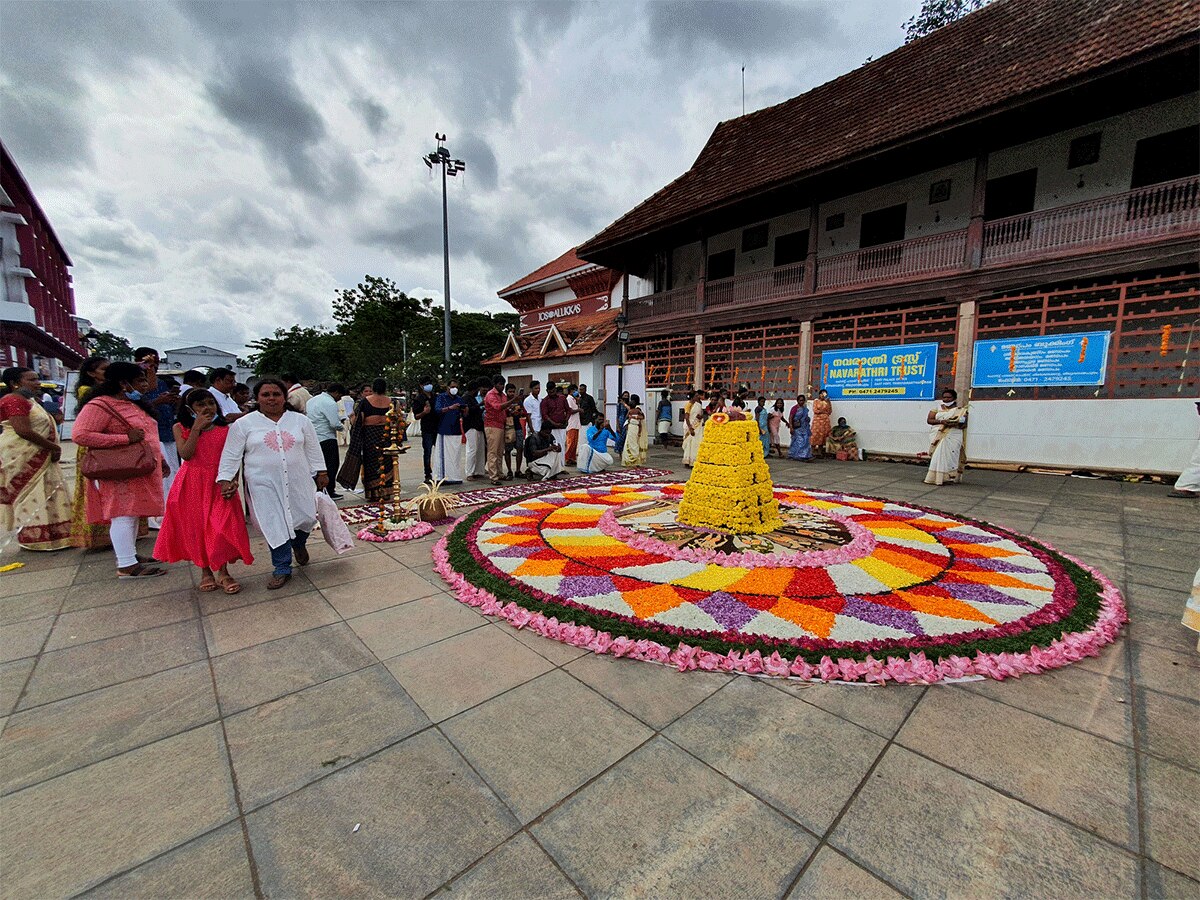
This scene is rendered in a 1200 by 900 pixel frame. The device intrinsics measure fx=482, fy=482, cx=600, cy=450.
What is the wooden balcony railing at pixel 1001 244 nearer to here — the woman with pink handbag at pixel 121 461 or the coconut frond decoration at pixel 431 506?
the coconut frond decoration at pixel 431 506

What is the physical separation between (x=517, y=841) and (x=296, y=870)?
2.10ft

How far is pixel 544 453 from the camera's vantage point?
26.9 ft

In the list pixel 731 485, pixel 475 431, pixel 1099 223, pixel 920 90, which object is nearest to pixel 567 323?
pixel 475 431

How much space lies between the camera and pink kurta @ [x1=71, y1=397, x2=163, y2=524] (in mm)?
3592

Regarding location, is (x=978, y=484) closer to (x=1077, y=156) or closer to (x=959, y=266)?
(x=959, y=266)

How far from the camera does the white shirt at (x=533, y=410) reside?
8852 mm

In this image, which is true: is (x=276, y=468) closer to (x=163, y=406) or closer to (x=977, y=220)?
(x=163, y=406)

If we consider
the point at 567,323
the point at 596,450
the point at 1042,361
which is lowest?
the point at 596,450

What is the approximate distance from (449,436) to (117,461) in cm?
411

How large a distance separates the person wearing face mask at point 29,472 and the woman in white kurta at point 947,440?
10.5 metres

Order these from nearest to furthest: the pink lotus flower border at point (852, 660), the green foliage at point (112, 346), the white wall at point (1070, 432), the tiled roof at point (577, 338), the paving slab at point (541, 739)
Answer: the paving slab at point (541, 739) → the pink lotus flower border at point (852, 660) → the white wall at point (1070, 432) → the tiled roof at point (577, 338) → the green foliage at point (112, 346)

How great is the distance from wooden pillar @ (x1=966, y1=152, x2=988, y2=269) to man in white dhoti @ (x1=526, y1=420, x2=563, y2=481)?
29.3ft

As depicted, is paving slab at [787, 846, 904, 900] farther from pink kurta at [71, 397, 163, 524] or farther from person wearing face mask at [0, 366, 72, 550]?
person wearing face mask at [0, 366, 72, 550]

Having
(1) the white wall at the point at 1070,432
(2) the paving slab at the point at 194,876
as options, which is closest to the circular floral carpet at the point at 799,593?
(2) the paving slab at the point at 194,876
